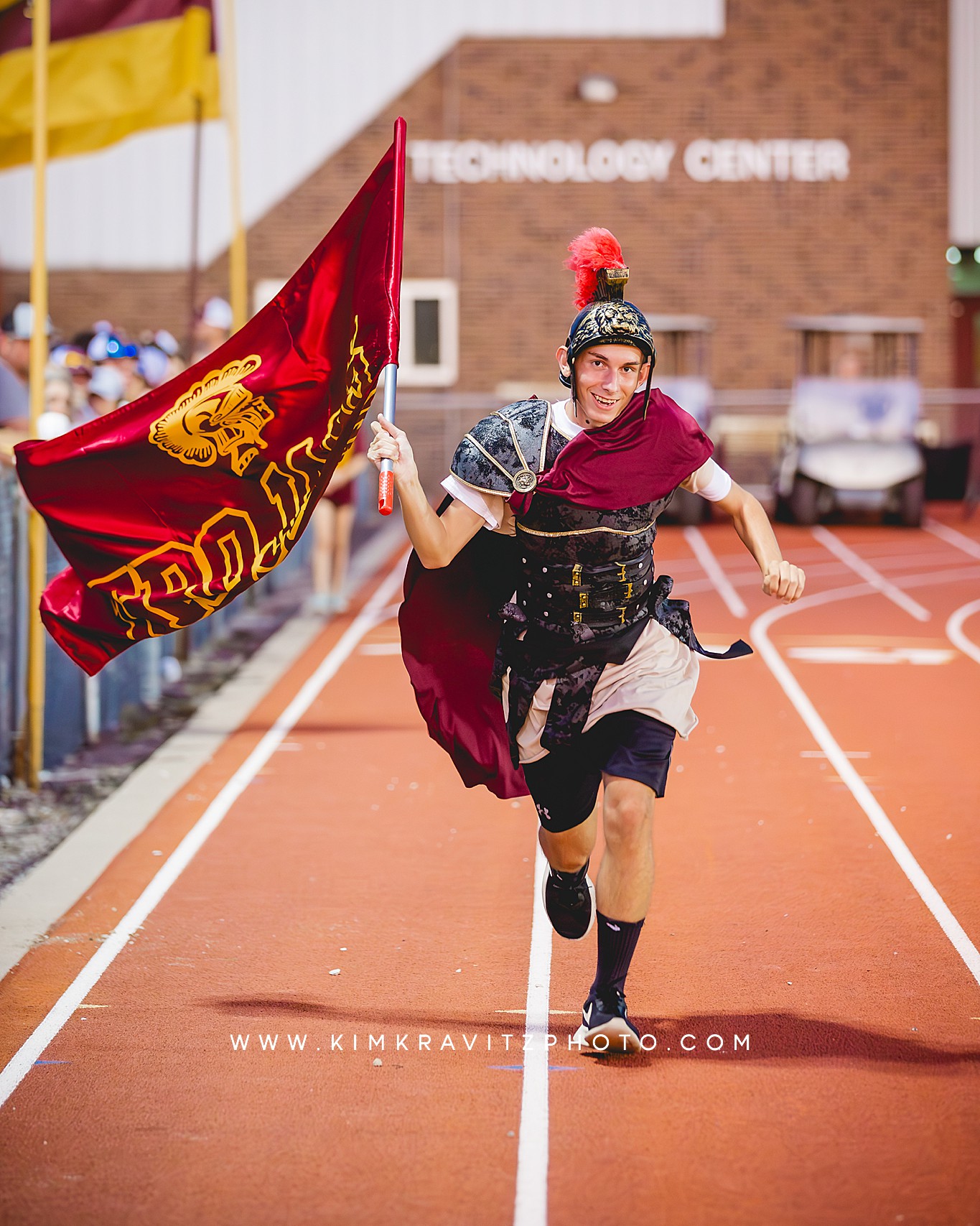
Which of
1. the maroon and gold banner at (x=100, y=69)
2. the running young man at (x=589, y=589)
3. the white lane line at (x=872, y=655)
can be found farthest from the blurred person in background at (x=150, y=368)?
the running young man at (x=589, y=589)

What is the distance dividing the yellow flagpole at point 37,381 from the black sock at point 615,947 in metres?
3.99

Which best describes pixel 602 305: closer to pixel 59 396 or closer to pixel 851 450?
pixel 59 396

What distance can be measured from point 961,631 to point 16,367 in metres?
7.27

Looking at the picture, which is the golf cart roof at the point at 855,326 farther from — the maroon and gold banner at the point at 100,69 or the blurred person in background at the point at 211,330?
the maroon and gold banner at the point at 100,69

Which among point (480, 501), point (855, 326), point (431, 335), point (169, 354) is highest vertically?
point (431, 335)

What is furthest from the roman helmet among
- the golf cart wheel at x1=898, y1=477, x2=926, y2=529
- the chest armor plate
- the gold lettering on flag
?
the golf cart wheel at x1=898, y1=477, x2=926, y2=529

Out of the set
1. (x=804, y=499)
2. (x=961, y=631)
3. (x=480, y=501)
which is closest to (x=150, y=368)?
(x=961, y=631)

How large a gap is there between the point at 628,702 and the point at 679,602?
0.43 metres

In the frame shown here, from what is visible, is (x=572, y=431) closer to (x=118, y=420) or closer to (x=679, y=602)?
(x=679, y=602)

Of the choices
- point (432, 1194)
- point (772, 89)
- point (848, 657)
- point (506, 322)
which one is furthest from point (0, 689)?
point (772, 89)

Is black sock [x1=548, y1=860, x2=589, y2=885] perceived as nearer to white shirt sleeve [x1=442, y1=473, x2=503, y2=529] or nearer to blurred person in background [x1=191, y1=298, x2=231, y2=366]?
white shirt sleeve [x1=442, y1=473, x2=503, y2=529]

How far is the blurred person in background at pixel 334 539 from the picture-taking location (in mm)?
13156

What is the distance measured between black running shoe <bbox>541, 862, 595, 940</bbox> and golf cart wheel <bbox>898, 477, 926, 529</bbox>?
52.3 ft

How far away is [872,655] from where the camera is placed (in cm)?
1178
